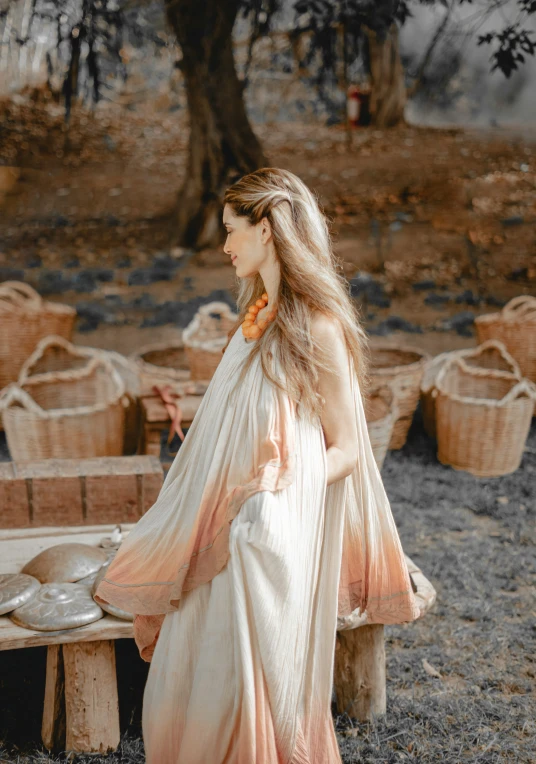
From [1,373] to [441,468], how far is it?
3303mm

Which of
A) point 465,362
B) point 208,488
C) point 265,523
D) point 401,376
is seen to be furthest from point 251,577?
point 465,362

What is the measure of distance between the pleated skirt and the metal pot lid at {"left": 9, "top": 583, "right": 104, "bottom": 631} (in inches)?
20.9

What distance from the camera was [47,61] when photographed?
5.96 m

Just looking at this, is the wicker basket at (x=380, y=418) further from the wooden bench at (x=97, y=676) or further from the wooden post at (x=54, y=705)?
the wooden post at (x=54, y=705)

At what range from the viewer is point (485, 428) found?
5.27m

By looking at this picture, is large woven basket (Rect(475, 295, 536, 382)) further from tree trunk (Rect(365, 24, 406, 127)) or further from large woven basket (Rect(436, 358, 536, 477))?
tree trunk (Rect(365, 24, 406, 127))

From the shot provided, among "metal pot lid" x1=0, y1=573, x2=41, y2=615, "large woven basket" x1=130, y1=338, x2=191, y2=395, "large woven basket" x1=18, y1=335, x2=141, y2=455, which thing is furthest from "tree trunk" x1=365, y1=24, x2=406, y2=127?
"metal pot lid" x1=0, y1=573, x2=41, y2=615

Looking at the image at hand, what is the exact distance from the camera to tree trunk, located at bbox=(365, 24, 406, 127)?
6227mm

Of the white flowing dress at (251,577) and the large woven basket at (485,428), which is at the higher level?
the white flowing dress at (251,577)

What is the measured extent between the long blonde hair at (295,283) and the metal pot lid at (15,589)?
1.15m

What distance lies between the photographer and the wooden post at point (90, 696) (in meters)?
2.53

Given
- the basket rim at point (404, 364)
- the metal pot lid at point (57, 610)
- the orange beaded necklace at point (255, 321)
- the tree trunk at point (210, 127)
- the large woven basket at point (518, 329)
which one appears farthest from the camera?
the large woven basket at point (518, 329)

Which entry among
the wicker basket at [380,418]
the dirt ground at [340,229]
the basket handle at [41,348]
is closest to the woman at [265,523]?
the wicker basket at [380,418]

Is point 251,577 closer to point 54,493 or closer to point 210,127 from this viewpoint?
point 54,493
